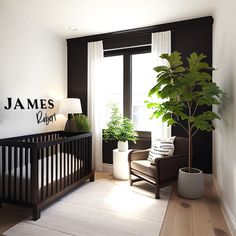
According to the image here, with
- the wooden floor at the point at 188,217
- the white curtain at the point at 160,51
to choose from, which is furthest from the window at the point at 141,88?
the wooden floor at the point at 188,217

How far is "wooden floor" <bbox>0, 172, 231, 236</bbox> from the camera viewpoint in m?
1.86

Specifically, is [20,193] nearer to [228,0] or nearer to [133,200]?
[133,200]

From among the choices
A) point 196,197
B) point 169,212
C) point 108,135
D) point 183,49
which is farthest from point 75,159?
point 183,49

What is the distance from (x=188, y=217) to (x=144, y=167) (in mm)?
820

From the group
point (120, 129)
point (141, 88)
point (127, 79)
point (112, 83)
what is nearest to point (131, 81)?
point (127, 79)

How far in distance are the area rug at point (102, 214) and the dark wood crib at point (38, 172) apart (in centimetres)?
14

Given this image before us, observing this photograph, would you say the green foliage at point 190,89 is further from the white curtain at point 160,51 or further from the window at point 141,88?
the window at point 141,88

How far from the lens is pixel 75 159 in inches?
110

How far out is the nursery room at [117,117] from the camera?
208 cm

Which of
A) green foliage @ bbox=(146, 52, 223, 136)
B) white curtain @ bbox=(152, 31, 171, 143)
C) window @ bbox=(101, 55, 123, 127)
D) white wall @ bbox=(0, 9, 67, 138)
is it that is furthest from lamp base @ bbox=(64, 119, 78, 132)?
green foliage @ bbox=(146, 52, 223, 136)

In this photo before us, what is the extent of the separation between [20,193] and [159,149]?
1.85 m

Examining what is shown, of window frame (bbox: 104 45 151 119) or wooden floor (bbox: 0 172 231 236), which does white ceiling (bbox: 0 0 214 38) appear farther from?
wooden floor (bbox: 0 172 231 236)

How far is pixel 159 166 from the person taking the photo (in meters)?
2.54

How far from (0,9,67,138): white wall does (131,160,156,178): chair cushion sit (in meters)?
1.74
